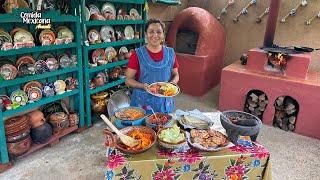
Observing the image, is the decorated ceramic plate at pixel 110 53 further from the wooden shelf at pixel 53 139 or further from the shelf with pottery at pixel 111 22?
the wooden shelf at pixel 53 139

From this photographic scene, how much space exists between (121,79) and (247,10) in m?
2.46

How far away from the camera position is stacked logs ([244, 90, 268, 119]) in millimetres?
3213

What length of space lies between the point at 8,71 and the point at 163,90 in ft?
4.44

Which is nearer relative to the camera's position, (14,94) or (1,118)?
(1,118)

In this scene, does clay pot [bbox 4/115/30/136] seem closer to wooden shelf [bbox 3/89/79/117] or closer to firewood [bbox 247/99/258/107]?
wooden shelf [bbox 3/89/79/117]

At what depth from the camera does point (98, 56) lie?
292 cm

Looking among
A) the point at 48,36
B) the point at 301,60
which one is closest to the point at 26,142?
the point at 48,36

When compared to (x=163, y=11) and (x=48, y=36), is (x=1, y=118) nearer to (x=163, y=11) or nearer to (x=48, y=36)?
(x=48, y=36)

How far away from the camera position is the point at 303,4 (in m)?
3.69

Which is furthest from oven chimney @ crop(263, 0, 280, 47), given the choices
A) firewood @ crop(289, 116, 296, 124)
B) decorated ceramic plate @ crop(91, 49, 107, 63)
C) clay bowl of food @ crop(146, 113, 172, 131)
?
clay bowl of food @ crop(146, 113, 172, 131)

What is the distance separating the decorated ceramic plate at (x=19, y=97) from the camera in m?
2.18

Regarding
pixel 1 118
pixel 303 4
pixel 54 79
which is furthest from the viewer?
pixel 303 4

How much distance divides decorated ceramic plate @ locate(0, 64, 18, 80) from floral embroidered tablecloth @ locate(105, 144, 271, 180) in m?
1.34

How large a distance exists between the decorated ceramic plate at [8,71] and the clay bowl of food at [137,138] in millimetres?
1251
